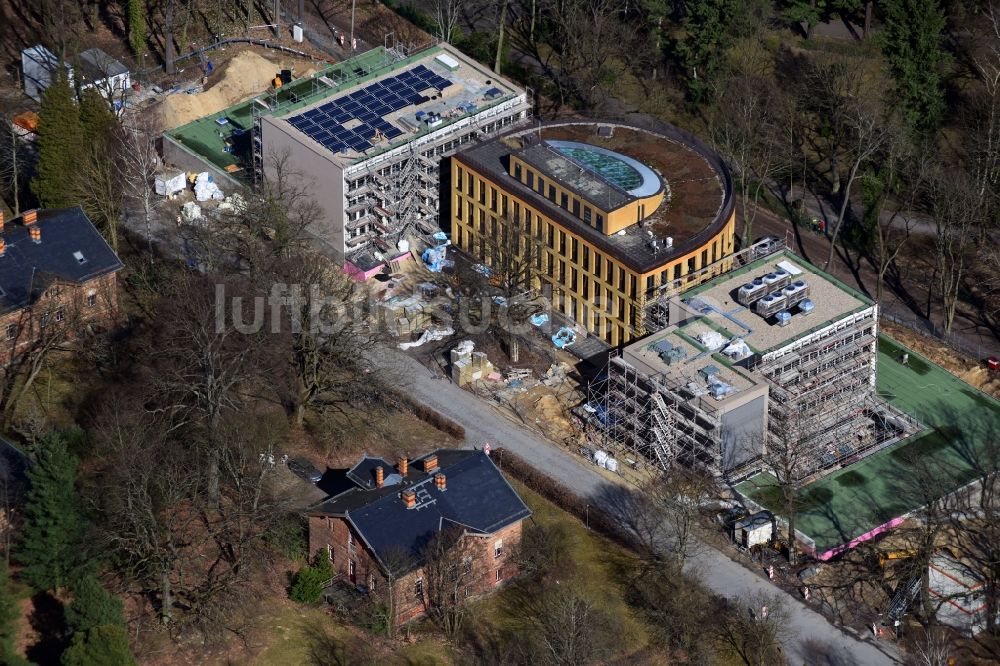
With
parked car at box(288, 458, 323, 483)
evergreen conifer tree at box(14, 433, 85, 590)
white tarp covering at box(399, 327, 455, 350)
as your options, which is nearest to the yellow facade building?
white tarp covering at box(399, 327, 455, 350)

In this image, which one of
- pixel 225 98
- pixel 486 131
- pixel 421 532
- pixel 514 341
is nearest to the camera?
pixel 421 532

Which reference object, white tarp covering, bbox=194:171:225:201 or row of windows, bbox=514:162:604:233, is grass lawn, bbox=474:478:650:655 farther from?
white tarp covering, bbox=194:171:225:201

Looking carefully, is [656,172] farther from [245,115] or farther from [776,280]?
[245,115]

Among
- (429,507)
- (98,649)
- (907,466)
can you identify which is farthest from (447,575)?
(907,466)

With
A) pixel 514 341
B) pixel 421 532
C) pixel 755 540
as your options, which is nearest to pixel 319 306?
pixel 514 341

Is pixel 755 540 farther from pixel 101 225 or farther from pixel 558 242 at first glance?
pixel 101 225

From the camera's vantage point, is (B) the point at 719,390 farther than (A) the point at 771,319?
No
